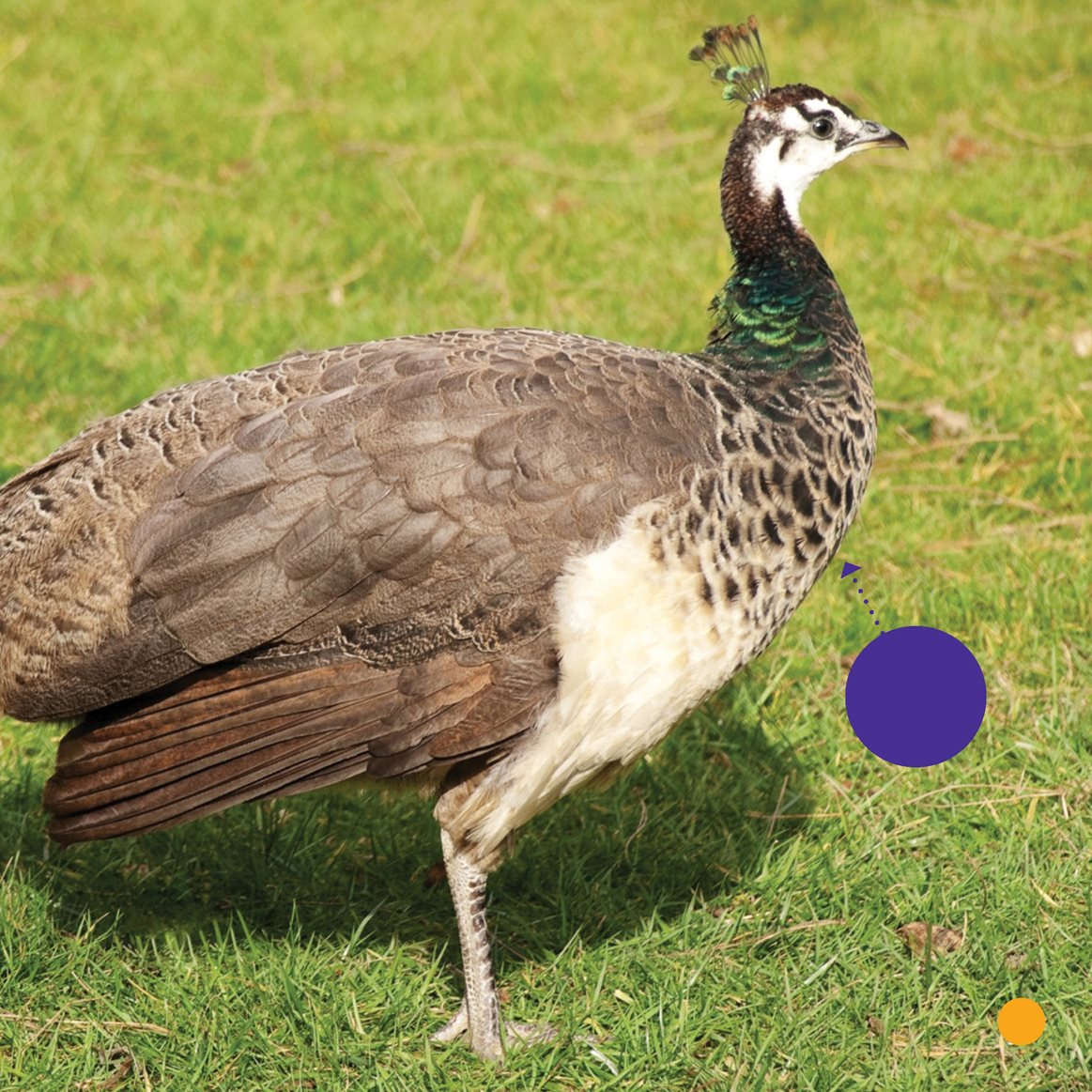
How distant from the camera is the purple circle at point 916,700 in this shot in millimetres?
3648

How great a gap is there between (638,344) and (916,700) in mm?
2769

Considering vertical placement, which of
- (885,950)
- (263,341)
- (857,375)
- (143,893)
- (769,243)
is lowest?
(885,950)

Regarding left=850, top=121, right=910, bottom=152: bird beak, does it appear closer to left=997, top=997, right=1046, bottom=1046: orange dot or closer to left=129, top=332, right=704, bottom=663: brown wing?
left=129, top=332, right=704, bottom=663: brown wing

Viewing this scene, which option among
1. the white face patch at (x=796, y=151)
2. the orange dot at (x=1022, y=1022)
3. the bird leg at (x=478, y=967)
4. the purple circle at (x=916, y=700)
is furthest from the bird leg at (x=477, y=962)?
the white face patch at (x=796, y=151)

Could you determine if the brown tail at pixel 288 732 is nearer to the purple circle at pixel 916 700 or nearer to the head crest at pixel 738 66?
the purple circle at pixel 916 700

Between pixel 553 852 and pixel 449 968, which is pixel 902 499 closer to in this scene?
pixel 553 852

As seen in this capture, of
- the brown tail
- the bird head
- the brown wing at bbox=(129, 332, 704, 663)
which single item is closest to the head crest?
the bird head

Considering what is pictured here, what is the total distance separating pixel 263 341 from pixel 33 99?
2.91 meters

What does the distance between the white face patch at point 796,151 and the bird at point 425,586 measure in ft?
2.14

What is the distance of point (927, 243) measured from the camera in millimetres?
6684

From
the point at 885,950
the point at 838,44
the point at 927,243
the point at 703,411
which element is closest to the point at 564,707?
the point at 703,411

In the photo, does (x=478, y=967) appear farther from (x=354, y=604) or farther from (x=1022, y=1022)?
(x=1022, y=1022)

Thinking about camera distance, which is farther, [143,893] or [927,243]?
[927,243]

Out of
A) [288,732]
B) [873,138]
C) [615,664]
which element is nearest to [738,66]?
[873,138]
